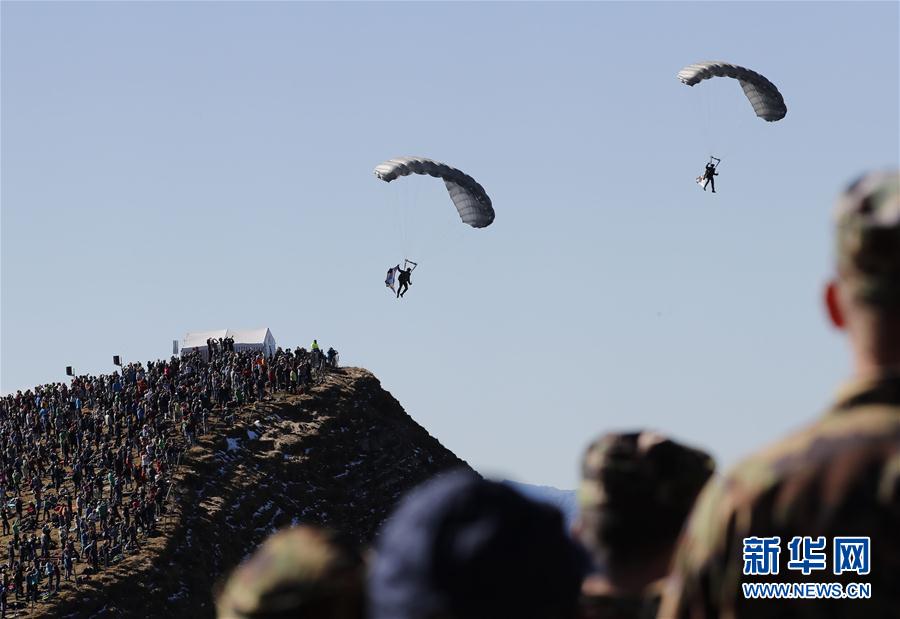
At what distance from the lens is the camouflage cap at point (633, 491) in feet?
17.3

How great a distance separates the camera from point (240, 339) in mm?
76812

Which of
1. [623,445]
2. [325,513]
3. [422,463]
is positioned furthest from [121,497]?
[623,445]

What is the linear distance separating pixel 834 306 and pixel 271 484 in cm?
6257

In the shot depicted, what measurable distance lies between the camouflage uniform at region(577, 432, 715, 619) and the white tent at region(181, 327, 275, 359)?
69.6 meters

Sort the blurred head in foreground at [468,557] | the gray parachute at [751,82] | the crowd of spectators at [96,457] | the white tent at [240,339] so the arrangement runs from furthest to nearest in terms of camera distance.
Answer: the white tent at [240,339], the gray parachute at [751,82], the crowd of spectators at [96,457], the blurred head in foreground at [468,557]

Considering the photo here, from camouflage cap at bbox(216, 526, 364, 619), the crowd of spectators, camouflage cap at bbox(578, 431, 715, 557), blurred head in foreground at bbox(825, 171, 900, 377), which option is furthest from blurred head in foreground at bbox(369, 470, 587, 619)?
the crowd of spectators

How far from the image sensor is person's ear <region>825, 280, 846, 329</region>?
3.82 metres

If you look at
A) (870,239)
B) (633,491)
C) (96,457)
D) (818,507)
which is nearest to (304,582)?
(818,507)

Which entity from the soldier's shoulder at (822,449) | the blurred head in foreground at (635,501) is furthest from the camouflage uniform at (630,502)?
the soldier's shoulder at (822,449)

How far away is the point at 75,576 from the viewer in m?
48.2

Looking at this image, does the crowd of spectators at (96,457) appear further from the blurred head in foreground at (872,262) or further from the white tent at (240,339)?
the blurred head in foreground at (872,262)

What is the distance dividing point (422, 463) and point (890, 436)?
68.5m

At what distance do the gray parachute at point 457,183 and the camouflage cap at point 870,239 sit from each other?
50.1 metres

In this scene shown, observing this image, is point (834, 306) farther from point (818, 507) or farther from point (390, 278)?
point (390, 278)
